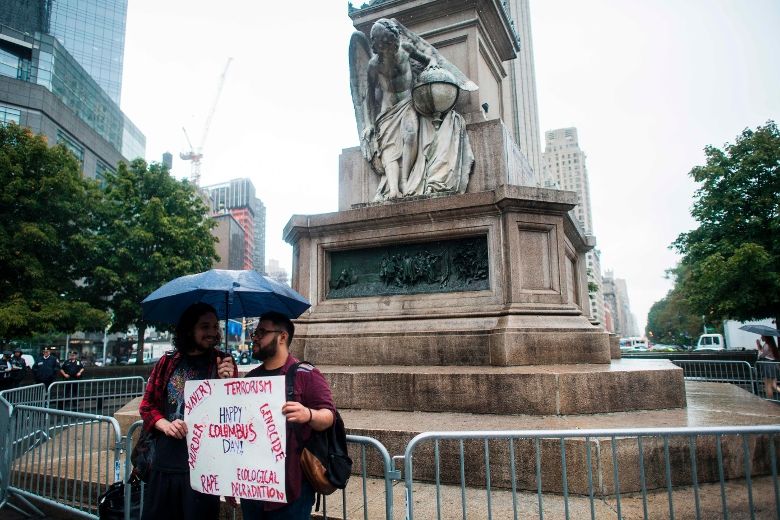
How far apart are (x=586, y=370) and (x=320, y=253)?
457 centimetres

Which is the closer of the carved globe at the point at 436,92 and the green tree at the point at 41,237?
the carved globe at the point at 436,92

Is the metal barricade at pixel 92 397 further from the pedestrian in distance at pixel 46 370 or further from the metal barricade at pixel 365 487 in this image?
the metal barricade at pixel 365 487

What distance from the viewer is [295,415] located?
9.07ft

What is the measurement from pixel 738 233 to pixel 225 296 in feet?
90.4

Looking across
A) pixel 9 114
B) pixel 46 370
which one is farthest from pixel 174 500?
pixel 9 114

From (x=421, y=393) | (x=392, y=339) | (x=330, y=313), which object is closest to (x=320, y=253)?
(x=330, y=313)

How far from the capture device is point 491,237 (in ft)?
24.1

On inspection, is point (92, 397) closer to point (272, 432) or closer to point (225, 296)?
point (225, 296)

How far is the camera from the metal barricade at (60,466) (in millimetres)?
4859

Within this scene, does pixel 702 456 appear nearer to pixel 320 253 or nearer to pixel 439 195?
pixel 439 195

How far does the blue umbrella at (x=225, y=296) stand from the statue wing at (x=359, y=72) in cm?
602

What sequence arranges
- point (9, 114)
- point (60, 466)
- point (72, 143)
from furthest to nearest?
point (72, 143) → point (9, 114) → point (60, 466)

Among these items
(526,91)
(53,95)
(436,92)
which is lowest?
(436,92)

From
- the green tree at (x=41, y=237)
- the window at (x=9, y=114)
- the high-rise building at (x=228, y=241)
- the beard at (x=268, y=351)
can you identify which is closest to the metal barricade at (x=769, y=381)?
the beard at (x=268, y=351)
